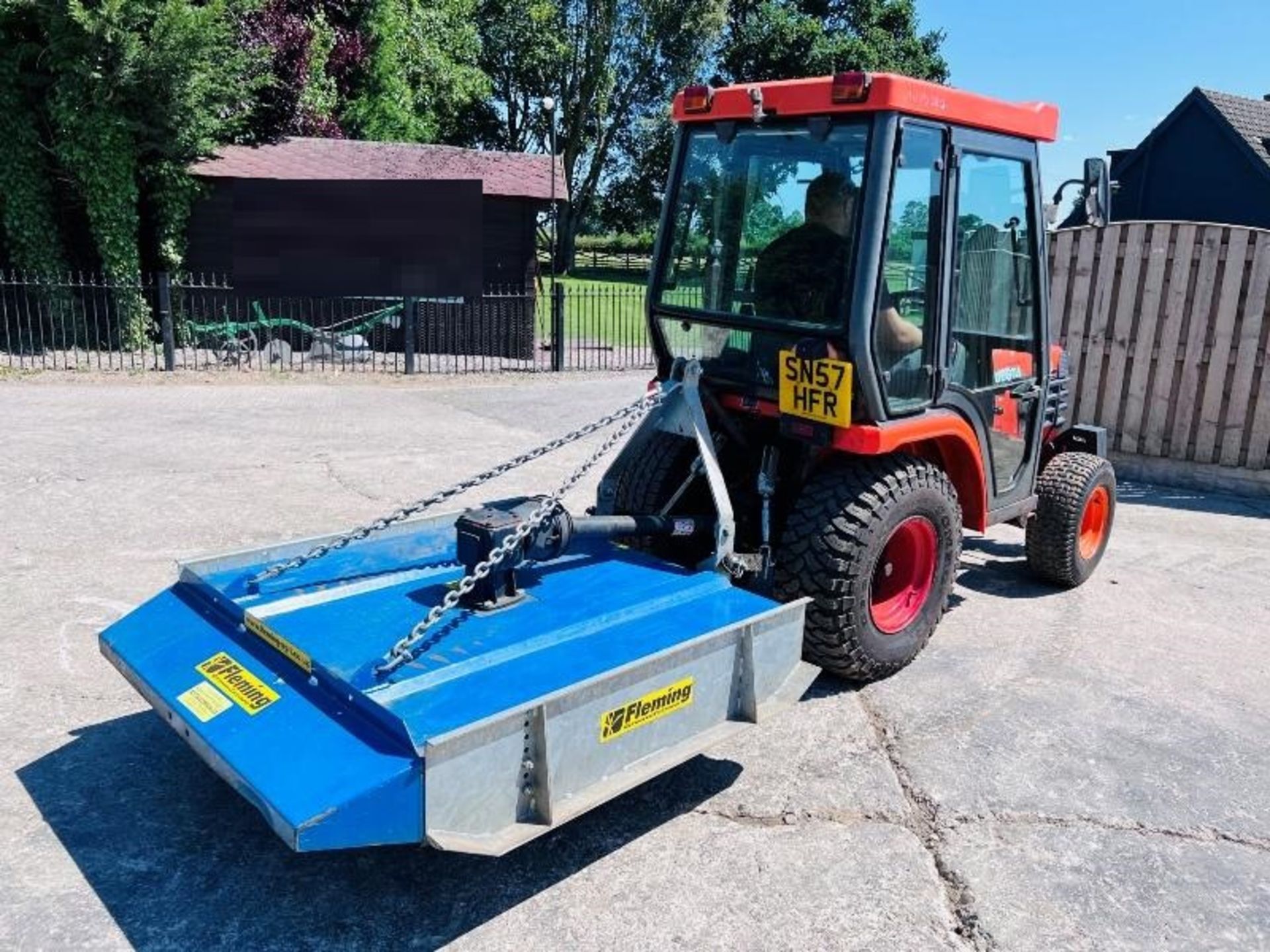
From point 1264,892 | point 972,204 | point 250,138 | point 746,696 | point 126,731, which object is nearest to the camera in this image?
point 1264,892

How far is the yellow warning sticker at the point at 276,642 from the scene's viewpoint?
3.23 m

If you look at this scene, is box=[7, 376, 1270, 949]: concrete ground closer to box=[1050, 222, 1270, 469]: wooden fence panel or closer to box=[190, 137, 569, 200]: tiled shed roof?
box=[1050, 222, 1270, 469]: wooden fence panel

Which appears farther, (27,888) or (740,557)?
(740,557)

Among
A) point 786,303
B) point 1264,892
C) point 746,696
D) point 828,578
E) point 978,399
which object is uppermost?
point 786,303

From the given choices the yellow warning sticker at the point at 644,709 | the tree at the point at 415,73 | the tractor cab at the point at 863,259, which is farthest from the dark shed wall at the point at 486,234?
the yellow warning sticker at the point at 644,709

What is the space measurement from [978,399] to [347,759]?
3.38m

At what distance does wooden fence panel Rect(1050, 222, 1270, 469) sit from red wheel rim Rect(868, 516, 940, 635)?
15.2ft

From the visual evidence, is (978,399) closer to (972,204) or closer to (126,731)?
(972,204)

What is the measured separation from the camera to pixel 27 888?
10.3 feet

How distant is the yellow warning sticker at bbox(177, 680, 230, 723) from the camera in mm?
3158

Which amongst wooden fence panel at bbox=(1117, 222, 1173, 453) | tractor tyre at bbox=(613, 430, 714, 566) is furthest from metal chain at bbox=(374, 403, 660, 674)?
wooden fence panel at bbox=(1117, 222, 1173, 453)

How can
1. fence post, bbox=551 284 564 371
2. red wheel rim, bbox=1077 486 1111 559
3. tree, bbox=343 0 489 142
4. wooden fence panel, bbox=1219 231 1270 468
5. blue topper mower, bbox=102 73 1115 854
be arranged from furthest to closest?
tree, bbox=343 0 489 142 → fence post, bbox=551 284 564 371 → wooden fence panel, bbox=1219 231 1270 468 → red wheel rim, bbox=1077 486 1111 559 → blue topper mower, bbox=102 73 1115 854

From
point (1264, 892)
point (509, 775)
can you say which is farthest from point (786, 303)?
point (1264, 892)

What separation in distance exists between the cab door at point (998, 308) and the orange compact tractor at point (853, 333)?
1 cm
